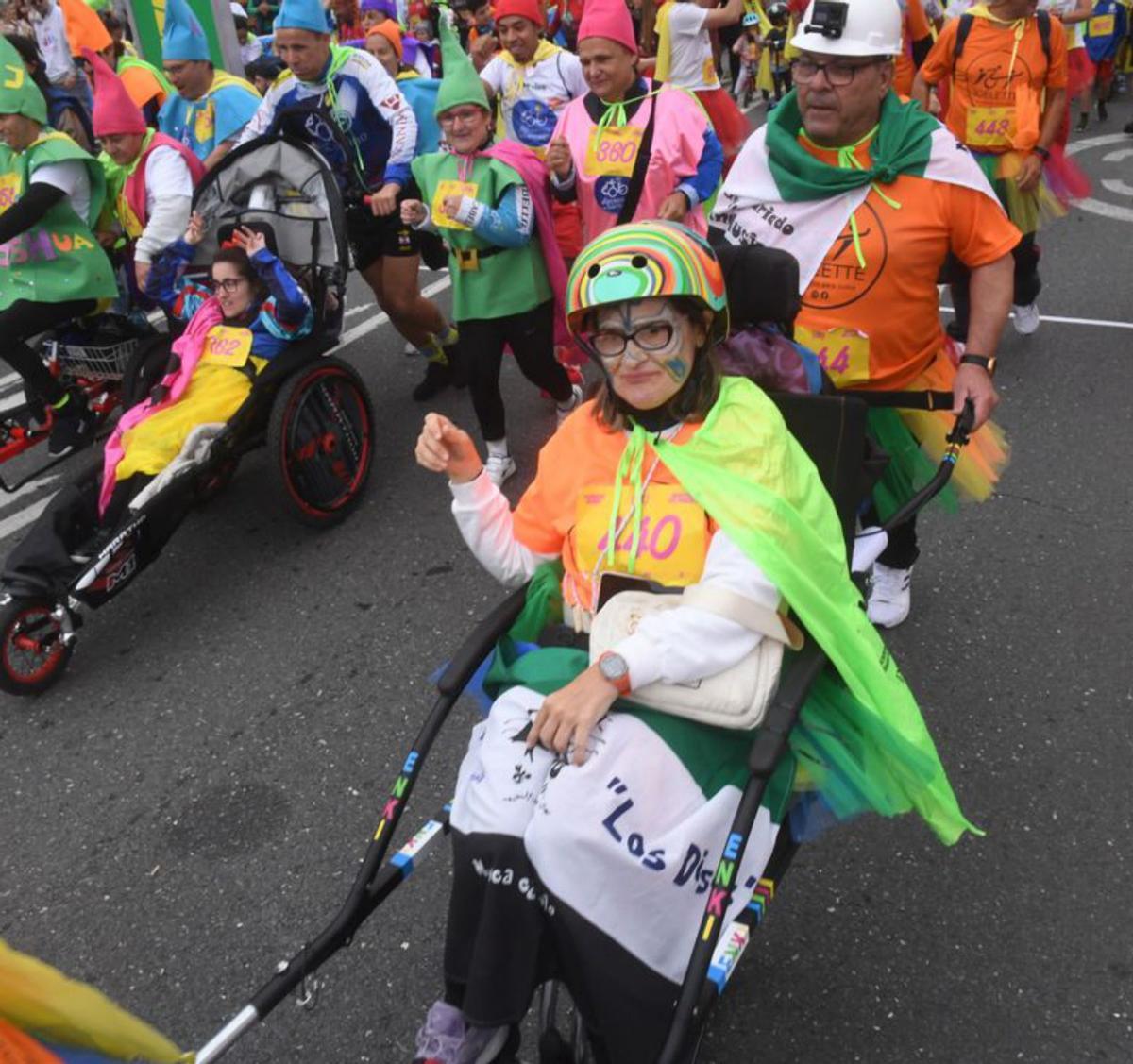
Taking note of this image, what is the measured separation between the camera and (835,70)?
2863 millimetres

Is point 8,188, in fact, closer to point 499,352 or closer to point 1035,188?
point 499,352

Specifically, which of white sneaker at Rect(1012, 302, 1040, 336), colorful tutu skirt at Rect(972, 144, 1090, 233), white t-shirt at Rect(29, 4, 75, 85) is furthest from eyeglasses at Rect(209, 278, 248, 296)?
white t-shirt at Rect(29, 4, 75, 85)

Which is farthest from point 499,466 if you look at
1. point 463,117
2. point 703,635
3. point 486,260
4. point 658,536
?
point 703,635

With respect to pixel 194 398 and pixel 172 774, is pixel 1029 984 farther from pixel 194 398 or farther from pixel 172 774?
pixel 194 398

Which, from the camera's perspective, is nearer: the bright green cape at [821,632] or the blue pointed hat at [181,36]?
the bright green cape at [821,632]

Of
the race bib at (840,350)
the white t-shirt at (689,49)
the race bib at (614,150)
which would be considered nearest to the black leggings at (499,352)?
the race bib at (614,150)

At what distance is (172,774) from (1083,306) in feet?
18.3

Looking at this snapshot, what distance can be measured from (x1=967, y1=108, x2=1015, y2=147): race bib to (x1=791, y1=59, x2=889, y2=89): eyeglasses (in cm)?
267

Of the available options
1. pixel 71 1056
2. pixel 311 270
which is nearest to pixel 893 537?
pixel 311 270

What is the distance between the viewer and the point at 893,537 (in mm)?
3648

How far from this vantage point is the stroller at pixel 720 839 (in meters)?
1.80

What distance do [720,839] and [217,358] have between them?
3.02 meters

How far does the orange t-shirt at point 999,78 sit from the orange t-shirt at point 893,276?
2.53m

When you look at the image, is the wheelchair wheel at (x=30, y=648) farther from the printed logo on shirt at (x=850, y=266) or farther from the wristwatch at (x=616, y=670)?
the printed logo on shirt at (x=850, y=266)
